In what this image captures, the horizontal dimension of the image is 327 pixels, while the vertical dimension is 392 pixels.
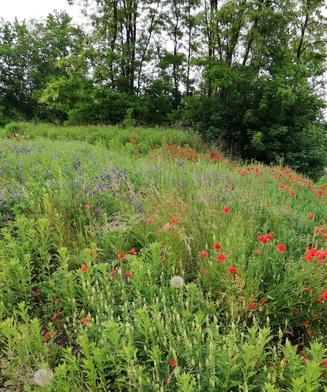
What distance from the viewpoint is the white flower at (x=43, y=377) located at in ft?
4.66

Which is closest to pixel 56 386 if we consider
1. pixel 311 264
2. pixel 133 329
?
pixel 133 329

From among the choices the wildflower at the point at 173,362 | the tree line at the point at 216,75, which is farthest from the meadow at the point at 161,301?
the tree line at the point at 216,75

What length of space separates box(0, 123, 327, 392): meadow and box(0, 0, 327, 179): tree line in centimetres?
987

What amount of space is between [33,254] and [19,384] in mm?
1154

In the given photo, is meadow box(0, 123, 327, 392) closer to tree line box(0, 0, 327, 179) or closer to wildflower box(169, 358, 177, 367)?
wildflower box(169, 358, 177, 367)

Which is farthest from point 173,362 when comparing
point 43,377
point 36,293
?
point 36,293

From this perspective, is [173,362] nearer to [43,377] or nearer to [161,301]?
[161,301]

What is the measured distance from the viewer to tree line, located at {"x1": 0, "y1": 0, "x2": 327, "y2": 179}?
493 inches

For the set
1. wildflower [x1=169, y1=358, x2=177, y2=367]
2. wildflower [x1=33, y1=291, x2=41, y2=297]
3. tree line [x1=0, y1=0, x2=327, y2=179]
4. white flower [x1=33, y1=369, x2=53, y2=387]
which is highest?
tree line [x1=0, y1=0, x2=327, y2=179]

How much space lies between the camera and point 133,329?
1689mm

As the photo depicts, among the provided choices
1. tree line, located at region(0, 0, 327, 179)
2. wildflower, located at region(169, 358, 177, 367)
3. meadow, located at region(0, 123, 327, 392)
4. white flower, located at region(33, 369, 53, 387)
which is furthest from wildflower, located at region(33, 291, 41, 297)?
tree line, located at region(0, 0, 327, 179)

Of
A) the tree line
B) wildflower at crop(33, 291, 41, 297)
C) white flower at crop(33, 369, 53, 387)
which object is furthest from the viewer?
the tree line

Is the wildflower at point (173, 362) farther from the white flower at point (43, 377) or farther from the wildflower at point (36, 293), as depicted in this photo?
the wildflower at point (36, 293)

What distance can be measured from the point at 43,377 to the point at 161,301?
0.76 meters
